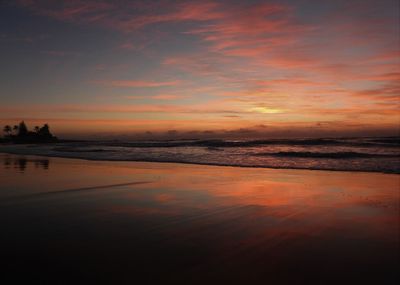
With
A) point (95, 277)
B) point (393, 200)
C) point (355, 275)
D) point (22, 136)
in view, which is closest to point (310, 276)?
point (355, 275)

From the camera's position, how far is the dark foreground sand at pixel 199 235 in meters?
3.73

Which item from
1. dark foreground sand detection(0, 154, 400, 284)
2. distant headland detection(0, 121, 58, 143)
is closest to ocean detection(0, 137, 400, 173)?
dark foreground sand detection(0, 154, 400, 284)

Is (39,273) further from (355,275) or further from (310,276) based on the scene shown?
(355,275)

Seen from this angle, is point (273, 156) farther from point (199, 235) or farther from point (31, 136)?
point (31, 136)

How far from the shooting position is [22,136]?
3398 inches

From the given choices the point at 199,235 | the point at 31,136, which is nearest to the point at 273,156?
the point at 199,235

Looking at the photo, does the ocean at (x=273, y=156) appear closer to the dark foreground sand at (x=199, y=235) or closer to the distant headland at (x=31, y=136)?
the dark foreground sand at (x=199, y=235)

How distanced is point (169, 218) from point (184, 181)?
490 centimetres

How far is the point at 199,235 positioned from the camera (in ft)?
16.8

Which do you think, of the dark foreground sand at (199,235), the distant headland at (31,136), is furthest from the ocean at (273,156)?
the distant headland at (31,136)

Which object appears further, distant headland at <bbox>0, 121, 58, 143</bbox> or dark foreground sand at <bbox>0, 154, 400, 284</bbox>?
distant headland at <bbox>0, 121, 58, 143</bbox>

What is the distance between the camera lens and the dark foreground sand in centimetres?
373

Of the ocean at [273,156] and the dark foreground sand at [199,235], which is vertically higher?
the ocean at [273,156]

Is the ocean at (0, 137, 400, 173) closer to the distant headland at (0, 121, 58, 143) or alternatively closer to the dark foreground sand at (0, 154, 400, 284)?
the dark foreground sand at (0, 154, 400, 284)
